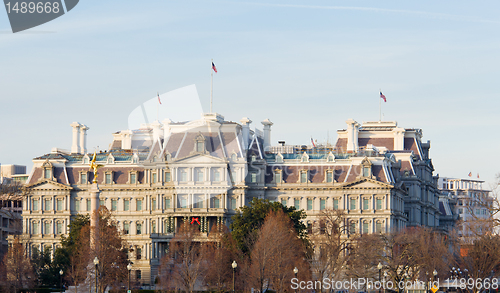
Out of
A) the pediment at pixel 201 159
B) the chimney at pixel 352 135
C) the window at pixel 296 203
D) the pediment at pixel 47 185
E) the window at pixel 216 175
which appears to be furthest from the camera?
the chimney at pixel 352 135

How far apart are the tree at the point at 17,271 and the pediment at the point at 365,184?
4896 centimetres

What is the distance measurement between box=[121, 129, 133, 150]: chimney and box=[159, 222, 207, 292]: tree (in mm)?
34049

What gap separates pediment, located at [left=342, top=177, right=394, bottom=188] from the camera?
480 ft

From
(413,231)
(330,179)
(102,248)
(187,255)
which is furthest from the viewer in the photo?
(330,179)

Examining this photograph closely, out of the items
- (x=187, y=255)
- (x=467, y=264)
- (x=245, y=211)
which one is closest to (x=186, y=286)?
(x=187, y=255)

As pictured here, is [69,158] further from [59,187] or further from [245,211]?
[245,211]

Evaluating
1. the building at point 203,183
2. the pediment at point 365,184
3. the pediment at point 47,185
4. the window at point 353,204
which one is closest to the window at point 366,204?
the building at point 203,183

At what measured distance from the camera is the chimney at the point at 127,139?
161 meters

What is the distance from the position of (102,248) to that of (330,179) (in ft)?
175

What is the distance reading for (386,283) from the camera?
110m

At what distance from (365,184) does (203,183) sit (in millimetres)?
23328

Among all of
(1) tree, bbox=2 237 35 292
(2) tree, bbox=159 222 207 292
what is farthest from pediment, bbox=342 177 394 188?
(1) tree, bbox=2 237 35 292

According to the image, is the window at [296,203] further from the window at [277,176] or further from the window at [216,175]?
the window at [216,175]

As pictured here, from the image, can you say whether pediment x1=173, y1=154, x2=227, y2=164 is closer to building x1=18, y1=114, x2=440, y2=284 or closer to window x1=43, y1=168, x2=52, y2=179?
building x1=18, y1=114, x2=440, y2=284
